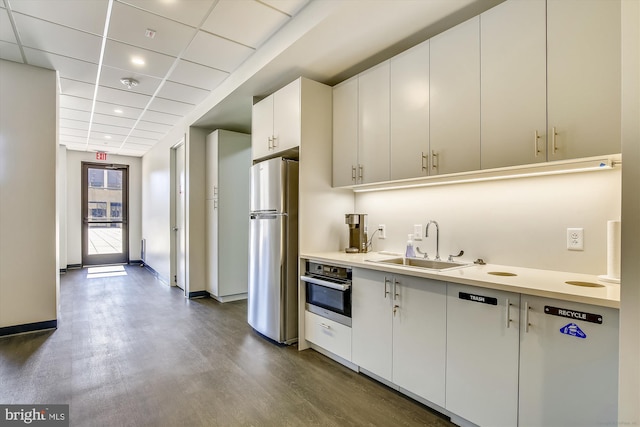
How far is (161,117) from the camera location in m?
5.01

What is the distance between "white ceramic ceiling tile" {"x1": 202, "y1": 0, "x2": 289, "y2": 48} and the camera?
2.37 m

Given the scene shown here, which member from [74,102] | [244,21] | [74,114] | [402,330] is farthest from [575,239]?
[74,114]

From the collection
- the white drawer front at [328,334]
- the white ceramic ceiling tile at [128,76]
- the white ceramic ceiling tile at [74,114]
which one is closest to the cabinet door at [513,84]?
the white drawer front at [328,334]

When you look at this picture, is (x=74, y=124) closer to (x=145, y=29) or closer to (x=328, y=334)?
(x=145, y=29)

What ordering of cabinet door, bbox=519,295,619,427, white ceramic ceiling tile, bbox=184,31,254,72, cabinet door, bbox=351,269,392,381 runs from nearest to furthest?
cabinet door, bbox=519,295,619,427 → cabinet door, bbox=351,269,392,381 → white ceramic ceiling tile, bbox=184,31,254,72

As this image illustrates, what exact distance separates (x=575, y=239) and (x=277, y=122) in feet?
8.66

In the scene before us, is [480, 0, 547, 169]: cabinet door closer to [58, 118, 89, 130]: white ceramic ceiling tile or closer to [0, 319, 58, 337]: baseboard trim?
[0, 319, 58, 337]: baseboard trim

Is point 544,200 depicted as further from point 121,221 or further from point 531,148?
point 121,221

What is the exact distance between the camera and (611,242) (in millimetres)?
1656

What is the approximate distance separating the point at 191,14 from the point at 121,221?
23.9ft

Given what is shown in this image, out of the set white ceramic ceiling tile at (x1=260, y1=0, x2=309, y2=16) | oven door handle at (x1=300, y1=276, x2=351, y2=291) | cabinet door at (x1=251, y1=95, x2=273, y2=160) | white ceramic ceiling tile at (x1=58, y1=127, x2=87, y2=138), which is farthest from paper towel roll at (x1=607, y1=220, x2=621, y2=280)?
white ceramic ceiling tile at (x1=58, y1=127, x2=87, y2=138)

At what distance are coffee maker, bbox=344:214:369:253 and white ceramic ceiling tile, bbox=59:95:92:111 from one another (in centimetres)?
405

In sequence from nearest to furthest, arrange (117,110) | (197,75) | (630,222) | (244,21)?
(630,222)
(244,21)
(197,75)
(117,110)

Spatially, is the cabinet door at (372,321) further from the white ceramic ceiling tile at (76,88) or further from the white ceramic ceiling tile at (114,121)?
the white ceramic ceiling tile at (114,121)
